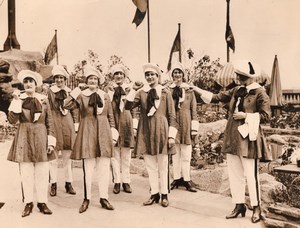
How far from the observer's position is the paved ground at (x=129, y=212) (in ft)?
11.4

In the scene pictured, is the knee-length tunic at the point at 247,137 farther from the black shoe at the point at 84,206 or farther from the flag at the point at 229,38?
the flag at the point at 229,38

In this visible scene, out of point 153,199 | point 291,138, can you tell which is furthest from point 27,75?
point 291,138

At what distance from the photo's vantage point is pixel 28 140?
143 inches

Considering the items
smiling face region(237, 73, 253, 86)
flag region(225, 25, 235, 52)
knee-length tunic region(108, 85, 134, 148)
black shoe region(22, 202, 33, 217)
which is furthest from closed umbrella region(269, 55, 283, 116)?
black shoe region(22, 202, 33, 217)

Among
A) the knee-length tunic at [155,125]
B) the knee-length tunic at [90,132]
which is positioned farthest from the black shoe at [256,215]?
the knee-length tunic at [90,132]

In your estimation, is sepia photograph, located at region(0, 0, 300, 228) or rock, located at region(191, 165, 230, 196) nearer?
sepia photograph, located at region(0, 0, 300, 228)

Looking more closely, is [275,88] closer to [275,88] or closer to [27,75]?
[275,88]

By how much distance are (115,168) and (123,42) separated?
2.26 meters

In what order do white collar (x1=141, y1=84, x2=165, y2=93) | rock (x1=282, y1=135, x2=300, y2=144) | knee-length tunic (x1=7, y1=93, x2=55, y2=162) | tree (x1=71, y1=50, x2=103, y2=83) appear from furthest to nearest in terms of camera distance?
tree (x1=71, y1=50, x2=103, y2=83)
rock (x1=282, y1=135, x2=300, y2=144)
white collar (x1=141, y1=84, x2=165, y2=93)
knee-length tunic (x1=7, y1=93, x2=55, y2=162)

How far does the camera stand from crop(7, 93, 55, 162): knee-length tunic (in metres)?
3.60

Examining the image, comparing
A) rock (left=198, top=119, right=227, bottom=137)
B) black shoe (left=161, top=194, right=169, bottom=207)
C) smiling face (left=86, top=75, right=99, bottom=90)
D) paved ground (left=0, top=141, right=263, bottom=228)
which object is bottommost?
paved ground (left=0, top=141, right=263, bottom=228)

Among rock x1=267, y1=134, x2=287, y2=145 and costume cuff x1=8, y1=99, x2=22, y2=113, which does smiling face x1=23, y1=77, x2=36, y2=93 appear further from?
rock x1=267, y1=134, x2=287, y2=145

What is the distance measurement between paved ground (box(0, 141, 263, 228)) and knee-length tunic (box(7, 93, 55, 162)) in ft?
1.81

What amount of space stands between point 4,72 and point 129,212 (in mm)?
4453
